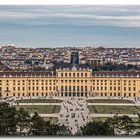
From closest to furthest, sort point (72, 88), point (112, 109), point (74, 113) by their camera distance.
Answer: point (74, 113)
point (112, 109)
point (72, 88)

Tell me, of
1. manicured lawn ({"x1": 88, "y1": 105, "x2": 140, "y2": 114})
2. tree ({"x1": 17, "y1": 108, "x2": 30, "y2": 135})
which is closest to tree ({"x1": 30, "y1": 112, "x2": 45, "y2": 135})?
tree ({"x1": 17, "y1": 108, "x2": 30, "y2": 135})

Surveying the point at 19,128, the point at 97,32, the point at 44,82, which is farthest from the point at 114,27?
the point at 44,82

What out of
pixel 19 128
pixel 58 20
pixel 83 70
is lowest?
pixel 19 128

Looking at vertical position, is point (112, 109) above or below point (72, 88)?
below

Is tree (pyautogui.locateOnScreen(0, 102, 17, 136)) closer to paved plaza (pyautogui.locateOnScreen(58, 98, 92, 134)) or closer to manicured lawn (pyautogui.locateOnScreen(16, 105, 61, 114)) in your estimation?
paved plaza (pyautogui.locateOnScreen(58, 98, 92, 134))

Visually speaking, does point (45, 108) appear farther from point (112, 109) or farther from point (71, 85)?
point (71, 85)

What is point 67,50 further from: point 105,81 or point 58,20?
point 105,81

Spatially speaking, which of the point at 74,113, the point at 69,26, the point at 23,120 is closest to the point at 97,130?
the point at 23,120
